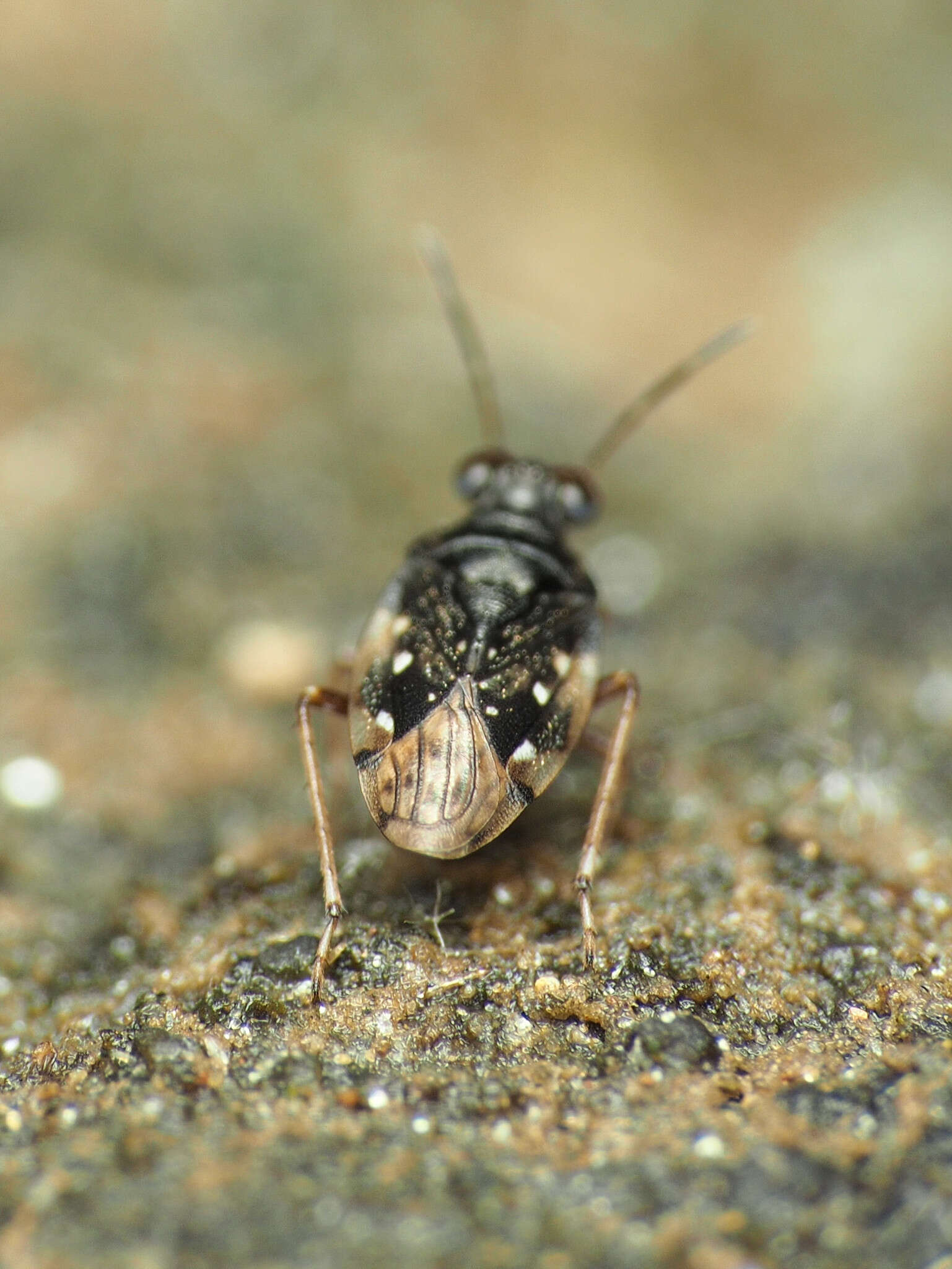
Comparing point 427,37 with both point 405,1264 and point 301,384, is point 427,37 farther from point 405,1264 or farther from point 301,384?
point 405,1264

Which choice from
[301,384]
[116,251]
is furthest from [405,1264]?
[116,251]

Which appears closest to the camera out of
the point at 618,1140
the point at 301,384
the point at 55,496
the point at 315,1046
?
the point at 618,1140

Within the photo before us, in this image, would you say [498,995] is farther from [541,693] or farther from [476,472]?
[476,472]

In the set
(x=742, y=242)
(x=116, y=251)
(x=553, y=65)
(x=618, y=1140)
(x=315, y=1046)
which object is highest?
(x=553, y=65)

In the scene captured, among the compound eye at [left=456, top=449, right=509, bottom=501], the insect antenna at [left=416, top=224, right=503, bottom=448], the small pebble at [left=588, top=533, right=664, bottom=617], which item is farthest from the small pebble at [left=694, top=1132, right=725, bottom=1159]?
the insect antenna at [left=416, top=224, right=503, bottom=448]

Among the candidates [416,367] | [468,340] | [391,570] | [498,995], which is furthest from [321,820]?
[468,340]

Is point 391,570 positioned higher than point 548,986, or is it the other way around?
point 391,570

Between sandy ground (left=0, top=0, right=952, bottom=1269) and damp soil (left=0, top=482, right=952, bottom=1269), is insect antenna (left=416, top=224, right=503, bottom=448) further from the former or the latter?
damp soil (left=0, top=482, right=952, bottom=1269)

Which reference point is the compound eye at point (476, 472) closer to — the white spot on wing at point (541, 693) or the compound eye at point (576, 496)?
the compound eye at point (576, 496)
